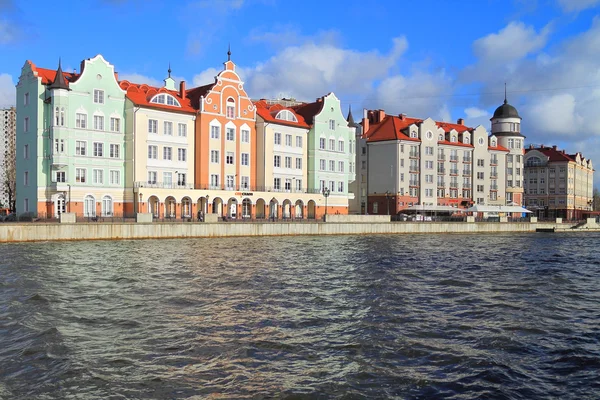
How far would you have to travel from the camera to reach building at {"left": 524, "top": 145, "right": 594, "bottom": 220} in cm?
12444

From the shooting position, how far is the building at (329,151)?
7794cm

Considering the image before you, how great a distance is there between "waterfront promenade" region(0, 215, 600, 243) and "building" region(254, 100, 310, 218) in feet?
42.7

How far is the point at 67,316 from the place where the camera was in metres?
17.3

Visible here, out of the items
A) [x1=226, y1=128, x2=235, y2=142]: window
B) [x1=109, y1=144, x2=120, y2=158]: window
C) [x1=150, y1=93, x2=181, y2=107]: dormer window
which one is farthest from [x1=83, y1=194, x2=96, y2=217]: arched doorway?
[x1=226, y1=128, x2=235, y2=142]: window

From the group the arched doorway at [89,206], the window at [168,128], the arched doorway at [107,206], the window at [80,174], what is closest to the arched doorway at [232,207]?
the window at [168,128]

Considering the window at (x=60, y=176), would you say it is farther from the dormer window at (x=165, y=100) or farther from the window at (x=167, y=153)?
the dormer window at (x=165, y=100)

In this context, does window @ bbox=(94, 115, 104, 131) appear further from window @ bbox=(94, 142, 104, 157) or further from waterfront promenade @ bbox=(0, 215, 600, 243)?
waterfront promenade @ bbox=(0, 215, 600, 243)

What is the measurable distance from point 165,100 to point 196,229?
20.0 meters

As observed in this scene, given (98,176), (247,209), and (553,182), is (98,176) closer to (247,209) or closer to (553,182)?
(247,209)

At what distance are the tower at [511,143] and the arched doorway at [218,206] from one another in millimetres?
60401

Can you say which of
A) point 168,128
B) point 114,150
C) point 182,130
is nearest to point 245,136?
point 182,130

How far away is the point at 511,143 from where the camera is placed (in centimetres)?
10788

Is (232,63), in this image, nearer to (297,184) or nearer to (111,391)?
(297,184)

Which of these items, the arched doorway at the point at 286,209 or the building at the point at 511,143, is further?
the building at the point at 511,143
